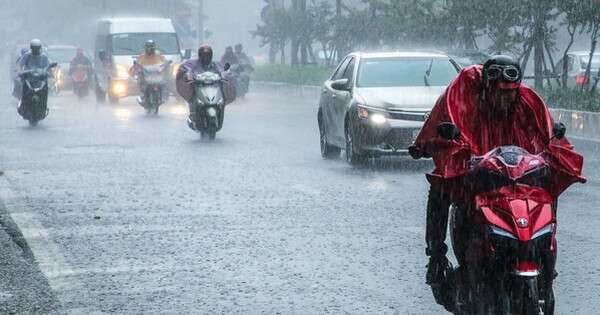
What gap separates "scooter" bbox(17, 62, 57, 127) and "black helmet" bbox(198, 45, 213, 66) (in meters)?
4.43

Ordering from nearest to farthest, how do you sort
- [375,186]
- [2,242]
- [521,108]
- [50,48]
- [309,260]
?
1. [521,108]
2. [309,260]
3. [2,242]
4. [375,186]
5. [50,48]

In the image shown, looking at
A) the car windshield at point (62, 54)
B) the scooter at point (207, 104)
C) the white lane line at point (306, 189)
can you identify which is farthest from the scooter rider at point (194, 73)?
the car windshield at point (62, 54)

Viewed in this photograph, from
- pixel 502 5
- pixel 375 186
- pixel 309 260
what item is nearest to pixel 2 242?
pixel 309 260

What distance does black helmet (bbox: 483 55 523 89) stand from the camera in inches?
253

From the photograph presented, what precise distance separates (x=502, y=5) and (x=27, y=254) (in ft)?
70.4

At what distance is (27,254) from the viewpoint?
10.4m

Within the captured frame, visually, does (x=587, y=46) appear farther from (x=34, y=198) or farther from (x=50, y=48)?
(x=34, y=198)

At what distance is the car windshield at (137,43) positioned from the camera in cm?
3853

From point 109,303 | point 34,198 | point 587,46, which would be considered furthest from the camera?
point 587,46

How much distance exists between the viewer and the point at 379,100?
58.2 feet

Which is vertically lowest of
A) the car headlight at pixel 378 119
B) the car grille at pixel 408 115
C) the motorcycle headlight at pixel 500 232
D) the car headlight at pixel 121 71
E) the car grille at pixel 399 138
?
the car headlight at pixel 121 71

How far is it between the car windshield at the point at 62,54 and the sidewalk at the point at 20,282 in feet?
132

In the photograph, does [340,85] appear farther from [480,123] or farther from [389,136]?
[480,123]

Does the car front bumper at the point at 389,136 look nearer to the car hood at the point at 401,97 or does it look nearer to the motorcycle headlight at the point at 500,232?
the car hood at the point at 401,97
